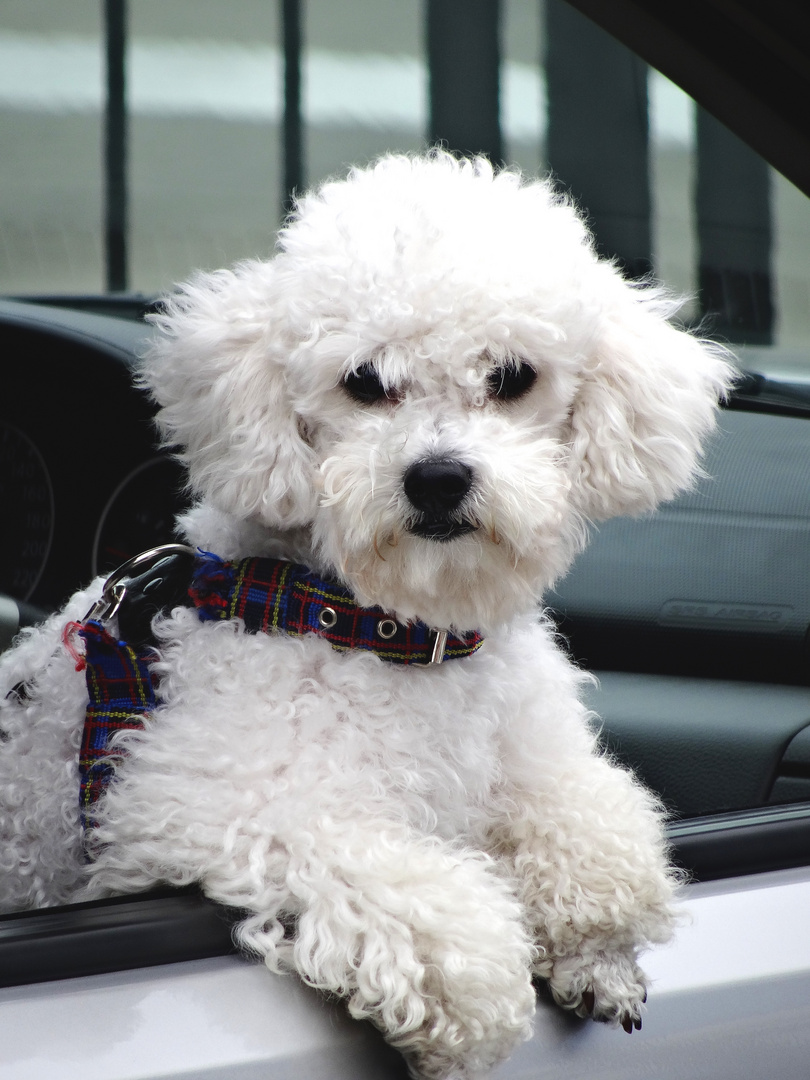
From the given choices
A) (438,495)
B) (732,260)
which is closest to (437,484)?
(438,495)

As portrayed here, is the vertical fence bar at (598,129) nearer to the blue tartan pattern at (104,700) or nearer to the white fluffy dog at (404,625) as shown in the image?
the white fluffy dog at (404,625)

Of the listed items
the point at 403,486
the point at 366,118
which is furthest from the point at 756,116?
the point at 366,118

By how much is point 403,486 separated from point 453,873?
1.55ft

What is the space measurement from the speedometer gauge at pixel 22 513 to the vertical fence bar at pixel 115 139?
0.72m

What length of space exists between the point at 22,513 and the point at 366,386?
2.22m

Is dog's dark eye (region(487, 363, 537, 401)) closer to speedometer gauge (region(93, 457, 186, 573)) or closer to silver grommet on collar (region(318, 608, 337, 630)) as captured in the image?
silver grommet on collar (region(318, 608, 337, 630))

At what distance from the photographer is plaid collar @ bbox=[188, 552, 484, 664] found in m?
1.53

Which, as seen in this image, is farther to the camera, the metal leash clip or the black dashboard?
the black dashboard

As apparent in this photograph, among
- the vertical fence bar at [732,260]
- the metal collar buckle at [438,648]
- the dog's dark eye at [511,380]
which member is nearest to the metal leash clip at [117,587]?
the metal collar buckle at [438,648]

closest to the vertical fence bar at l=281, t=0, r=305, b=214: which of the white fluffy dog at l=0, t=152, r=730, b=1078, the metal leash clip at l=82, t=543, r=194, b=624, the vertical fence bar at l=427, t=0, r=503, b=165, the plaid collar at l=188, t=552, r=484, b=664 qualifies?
the vertical fence bar at l=427, t=0, r=503, b=165

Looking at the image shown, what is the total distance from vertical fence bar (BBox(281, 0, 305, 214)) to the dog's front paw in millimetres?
1795

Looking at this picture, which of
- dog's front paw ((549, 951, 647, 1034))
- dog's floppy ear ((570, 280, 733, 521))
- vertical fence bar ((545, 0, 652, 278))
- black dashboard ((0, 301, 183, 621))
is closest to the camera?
dog's front paw ((549, 951, 647, 1034))

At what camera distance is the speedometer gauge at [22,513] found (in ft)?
11.1

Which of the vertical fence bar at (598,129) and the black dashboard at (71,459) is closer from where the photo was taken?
the vertical fence bar at (598,129)
